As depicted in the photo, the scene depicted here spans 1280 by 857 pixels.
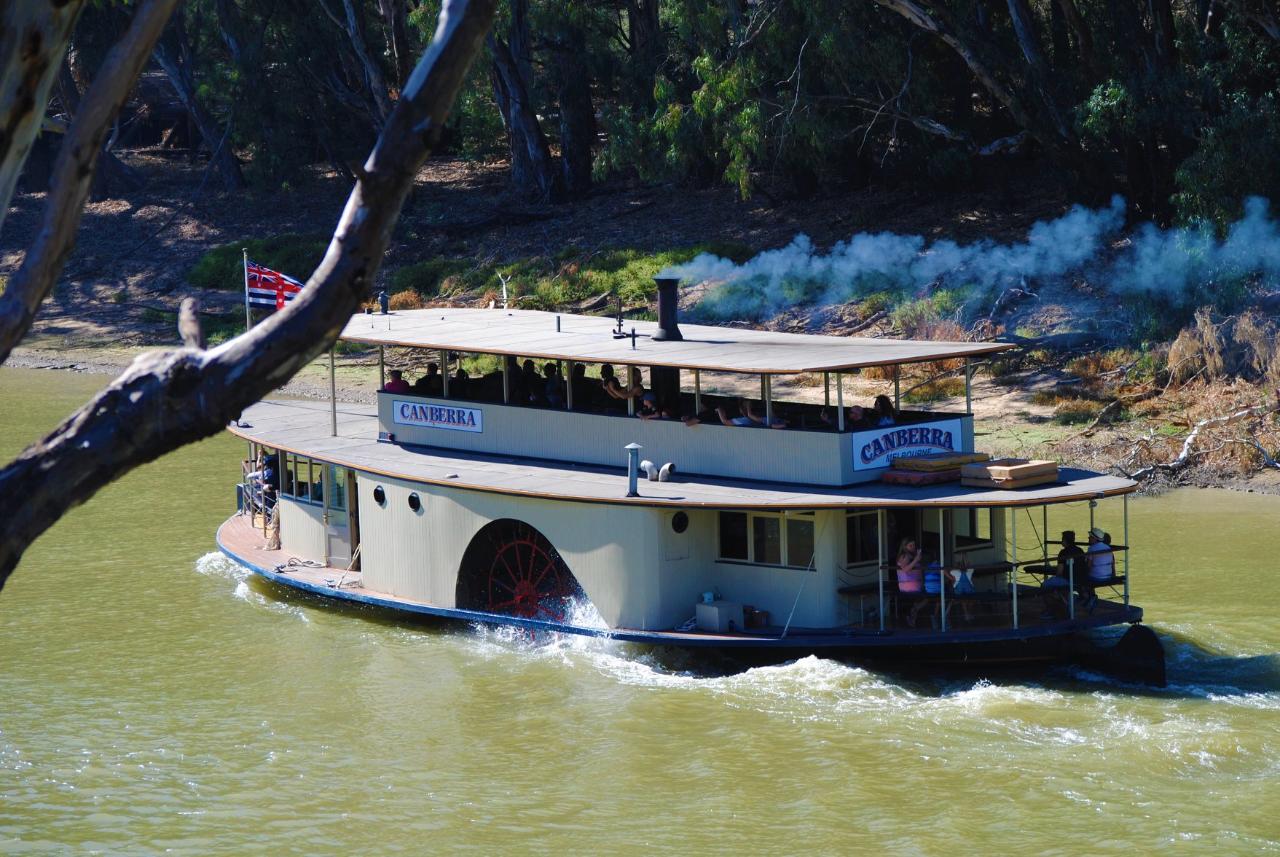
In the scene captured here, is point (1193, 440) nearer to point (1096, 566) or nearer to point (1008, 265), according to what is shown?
point (1008, 265)

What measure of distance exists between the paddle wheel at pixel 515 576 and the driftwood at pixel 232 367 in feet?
47.1

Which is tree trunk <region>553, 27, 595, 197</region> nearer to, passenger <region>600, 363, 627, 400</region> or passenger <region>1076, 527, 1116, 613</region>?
passenger <region>600, 363, 627, 400</region>

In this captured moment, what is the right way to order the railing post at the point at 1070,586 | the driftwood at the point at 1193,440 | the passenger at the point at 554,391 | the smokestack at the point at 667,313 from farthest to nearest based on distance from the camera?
the driftwood at the point at 1193,440 < the passenger at the point at 554,391 < the smokestack at the point at 667,313 < the railing post at the point at 1070,586

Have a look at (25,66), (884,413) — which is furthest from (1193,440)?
(25,66)

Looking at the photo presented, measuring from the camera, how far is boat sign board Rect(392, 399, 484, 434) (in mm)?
23047

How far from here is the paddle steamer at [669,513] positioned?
61.0 feet

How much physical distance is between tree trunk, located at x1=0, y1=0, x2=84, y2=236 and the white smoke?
31.2 meters

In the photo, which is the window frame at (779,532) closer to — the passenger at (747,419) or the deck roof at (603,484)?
the deck roof at (603,484)

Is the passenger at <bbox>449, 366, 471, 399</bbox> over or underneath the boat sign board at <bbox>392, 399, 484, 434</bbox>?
over

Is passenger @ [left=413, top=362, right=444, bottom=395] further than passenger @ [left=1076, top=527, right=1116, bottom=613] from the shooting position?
Yes

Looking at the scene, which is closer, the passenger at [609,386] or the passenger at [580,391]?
the passenger at [609,386]

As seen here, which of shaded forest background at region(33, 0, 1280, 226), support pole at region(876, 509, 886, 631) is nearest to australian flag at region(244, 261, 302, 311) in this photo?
support pole at region(876, 509, 886, 631)

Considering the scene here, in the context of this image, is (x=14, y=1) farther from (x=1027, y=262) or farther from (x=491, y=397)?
(x=1027, y=262)

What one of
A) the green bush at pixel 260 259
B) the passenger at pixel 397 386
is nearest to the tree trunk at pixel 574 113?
the green bush at pixel 260 259
